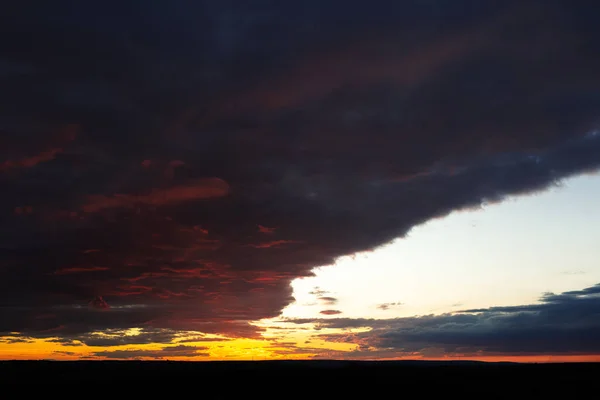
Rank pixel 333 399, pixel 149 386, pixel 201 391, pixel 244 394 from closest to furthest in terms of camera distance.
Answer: pixel 333 399 < pixel 244 394 < pixel 201 391 < pixel 149 386

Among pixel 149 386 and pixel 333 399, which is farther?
pixel 149 386

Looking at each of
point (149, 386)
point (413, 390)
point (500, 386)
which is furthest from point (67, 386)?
point (500, 386)

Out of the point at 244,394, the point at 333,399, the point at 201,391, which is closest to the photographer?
the point at 333,399

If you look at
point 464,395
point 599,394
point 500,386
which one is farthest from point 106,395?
point 599,394

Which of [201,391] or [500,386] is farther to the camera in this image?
[500,386]

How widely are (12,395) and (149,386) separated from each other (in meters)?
17.6

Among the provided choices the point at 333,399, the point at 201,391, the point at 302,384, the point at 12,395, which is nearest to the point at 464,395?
the point at 333,399

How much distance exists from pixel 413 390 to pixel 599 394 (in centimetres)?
2218

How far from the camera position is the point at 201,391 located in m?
70.6

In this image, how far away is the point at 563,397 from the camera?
6488cm

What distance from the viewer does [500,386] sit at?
79.6 m

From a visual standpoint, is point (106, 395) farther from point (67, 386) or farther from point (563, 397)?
point (563, 397)

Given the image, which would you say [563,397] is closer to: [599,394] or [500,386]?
[599,394]

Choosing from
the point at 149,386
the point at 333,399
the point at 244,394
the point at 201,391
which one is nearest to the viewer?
the point at 333,399
